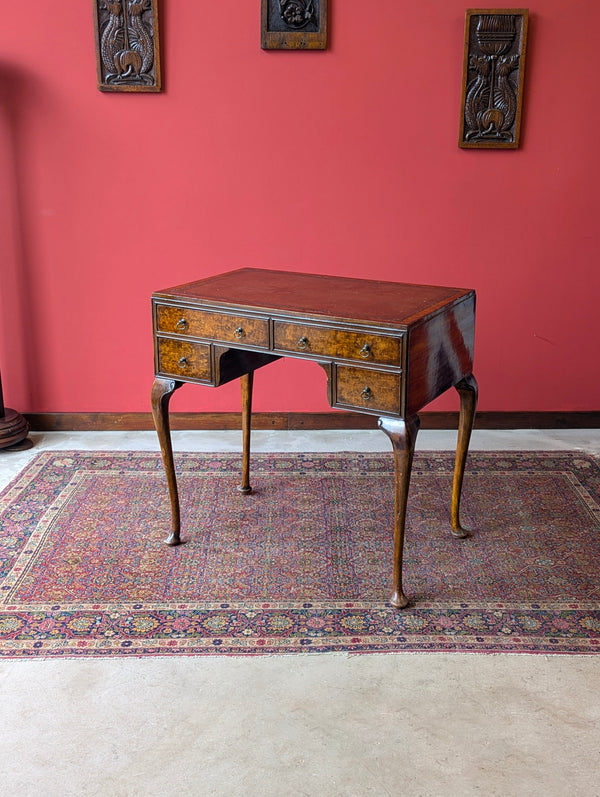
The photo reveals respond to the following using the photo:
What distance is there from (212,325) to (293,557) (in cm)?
88

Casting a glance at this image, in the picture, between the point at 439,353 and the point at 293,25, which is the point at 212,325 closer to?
the point at 439,353

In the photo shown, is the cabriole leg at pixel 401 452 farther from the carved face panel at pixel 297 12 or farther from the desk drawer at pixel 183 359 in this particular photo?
the carved face panel at pixel 297 12

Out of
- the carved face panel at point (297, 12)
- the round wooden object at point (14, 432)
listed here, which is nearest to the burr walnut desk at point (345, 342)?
the round wooden object at point (14, 432)

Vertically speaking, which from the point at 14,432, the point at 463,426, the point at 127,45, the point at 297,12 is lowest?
the point at 14,432

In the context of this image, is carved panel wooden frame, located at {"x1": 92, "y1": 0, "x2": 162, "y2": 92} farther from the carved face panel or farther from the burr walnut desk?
the burr walnut desk

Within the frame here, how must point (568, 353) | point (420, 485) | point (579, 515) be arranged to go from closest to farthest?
point (579, 515) → point (420, 485) → point (568, 353)

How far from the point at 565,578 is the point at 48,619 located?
5.58 ft

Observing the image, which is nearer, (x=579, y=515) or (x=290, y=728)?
(x=290, y=728)

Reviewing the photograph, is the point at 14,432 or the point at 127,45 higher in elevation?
the point at 127,45

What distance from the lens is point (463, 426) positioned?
3031 millimetres

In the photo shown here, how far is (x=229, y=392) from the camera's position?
171 inches

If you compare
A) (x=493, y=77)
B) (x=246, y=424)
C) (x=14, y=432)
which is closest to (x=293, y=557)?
(x=246, y=424)

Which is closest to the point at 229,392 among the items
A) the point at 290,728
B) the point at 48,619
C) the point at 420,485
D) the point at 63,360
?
the point at 63,360

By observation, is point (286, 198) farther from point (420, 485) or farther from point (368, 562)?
point (368, 562)
